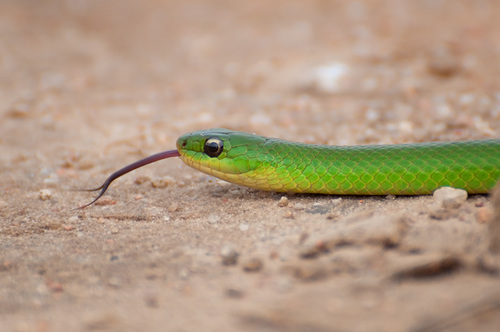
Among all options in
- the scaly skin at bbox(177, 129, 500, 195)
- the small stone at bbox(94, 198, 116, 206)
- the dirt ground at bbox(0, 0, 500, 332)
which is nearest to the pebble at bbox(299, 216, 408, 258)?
the dirt ground at bbox(0, 0, 500, 332)

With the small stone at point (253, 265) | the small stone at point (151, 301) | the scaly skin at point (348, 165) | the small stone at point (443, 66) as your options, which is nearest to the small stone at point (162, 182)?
the scaly skin at point (348, 165)

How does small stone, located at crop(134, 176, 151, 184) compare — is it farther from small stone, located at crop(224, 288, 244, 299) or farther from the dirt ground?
small stone, located at crop(224, 288, 244, 299)

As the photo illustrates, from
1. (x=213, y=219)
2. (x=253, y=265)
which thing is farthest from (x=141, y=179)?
(x=253, y=265)

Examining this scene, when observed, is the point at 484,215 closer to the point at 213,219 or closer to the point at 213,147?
the point at 213,219

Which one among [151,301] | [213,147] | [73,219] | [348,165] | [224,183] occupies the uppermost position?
[213,147]

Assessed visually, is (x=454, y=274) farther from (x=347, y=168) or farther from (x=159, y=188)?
(x=159, y=188)

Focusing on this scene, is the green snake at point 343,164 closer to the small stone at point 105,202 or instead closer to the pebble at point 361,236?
the small stone at point 105,202
